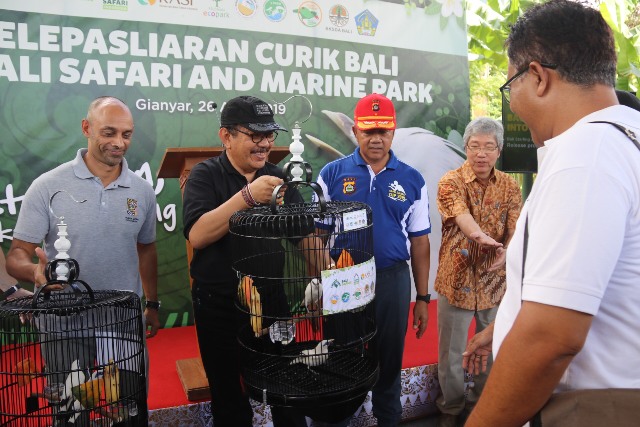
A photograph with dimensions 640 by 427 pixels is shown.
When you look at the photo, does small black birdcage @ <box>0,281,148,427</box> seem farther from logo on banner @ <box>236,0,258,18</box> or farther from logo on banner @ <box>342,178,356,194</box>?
logo on banner @ <box>236,0,258,18</box>

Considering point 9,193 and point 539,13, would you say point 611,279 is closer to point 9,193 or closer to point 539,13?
point 539,13

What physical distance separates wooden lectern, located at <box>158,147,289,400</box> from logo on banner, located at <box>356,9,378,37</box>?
237cm

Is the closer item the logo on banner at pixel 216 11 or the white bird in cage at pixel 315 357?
the white bird in cage at pixel 315 357

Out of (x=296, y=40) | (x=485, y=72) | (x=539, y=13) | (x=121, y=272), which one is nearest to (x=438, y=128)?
(x=296, y=40)

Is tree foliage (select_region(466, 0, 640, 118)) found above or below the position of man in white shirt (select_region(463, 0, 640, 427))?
above

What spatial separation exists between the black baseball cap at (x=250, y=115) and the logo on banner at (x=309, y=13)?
8.25 ft

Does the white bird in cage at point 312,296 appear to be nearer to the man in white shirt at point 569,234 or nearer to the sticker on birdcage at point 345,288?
the sticker on birdcage at point 345,288

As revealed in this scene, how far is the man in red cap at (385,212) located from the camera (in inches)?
116

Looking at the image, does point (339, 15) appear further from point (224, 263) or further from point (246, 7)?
point (224, 263)

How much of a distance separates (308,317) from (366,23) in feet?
12.4

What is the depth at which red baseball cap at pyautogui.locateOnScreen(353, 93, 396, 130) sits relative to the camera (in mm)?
3031

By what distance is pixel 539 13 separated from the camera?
1262 mm

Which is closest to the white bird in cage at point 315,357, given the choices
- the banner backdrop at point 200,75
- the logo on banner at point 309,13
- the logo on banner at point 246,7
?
the banner backdrop at point 200,75

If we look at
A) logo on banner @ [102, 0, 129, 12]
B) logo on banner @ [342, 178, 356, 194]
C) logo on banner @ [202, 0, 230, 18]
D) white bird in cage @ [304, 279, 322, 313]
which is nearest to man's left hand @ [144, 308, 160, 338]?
white bird in cage @ [304, 279, 322, 313]
